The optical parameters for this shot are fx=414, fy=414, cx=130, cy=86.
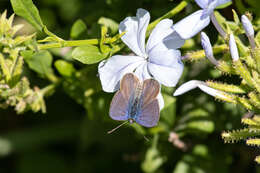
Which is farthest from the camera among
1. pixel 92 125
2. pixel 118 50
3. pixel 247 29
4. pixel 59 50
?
pixel 92 125

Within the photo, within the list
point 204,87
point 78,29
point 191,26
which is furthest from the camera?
point 78,29

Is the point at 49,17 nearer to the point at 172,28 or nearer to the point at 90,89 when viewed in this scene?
the point at 90,89

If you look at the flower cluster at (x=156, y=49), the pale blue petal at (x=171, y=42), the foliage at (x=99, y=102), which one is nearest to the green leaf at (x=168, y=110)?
the foliage at (x=99, y=102)

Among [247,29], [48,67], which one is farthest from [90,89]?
[247,29]

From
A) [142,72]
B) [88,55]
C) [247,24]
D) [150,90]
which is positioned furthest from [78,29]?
[247,24]

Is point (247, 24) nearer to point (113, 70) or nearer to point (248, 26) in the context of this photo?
point (248, 26)

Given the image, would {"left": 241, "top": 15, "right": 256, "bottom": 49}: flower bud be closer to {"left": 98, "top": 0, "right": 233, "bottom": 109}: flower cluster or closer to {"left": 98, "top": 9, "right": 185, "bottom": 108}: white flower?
{"left": 98, "top": 0, "right": 233, "bottom": 109}: flower cluster
